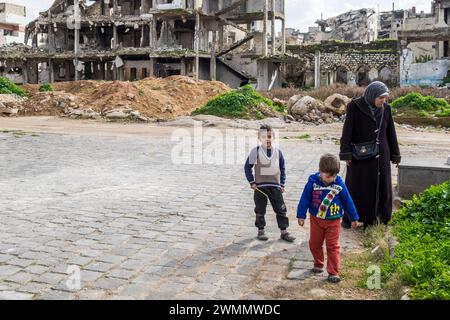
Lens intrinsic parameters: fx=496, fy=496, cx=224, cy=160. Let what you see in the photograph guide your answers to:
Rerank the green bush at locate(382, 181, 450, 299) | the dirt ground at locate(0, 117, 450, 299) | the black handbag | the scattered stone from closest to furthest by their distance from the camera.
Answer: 1. the green bush at locate(382, 181, 450, 299)
2. the dirt ground at locate(0, 117, 450, 299)
3. the black handbag
4. the scattered stone

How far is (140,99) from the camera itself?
86.4ft

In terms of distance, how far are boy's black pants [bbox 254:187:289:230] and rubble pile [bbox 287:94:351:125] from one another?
16.7 meters

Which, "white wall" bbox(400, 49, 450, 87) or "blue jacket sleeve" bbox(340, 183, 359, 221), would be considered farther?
"white wall" bbox(400, 49, 450, 87)

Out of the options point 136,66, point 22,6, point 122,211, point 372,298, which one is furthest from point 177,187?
point 22,6

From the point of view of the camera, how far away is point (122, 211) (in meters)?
7.30

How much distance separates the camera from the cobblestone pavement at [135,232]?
4.49 metres

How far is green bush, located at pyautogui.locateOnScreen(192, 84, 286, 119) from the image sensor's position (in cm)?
2302

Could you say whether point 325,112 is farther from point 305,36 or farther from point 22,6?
point 22,6

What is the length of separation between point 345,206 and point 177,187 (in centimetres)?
476

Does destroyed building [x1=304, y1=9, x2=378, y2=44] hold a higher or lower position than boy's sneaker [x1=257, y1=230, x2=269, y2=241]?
higher

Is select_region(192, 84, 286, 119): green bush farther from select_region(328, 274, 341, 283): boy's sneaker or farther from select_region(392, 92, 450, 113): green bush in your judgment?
select_region(328, 274, 341, 283): boy's sneaker

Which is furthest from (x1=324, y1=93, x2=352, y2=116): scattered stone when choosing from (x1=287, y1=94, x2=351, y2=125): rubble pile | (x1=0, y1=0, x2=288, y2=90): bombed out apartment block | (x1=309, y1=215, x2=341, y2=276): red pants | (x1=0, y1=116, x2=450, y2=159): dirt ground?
(x1=309, y1=215, x2=341, y2=276): red pants

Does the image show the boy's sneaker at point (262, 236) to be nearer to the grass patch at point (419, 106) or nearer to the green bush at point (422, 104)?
the grass patch at point (419, 106)

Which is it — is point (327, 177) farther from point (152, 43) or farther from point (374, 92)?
point (152, 43)
